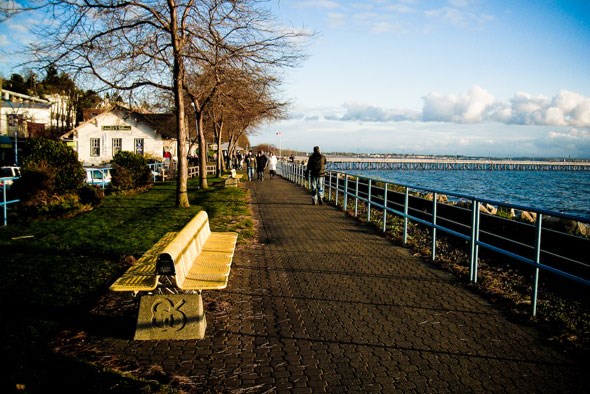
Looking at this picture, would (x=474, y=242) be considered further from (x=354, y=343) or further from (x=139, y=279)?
(x=139, y=279)

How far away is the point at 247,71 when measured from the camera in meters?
15.6

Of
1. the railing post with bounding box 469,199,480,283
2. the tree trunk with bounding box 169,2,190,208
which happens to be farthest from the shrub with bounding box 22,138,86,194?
the railing post with bounding box 469,199,480,283

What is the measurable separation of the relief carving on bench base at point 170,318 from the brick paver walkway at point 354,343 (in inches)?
4.8

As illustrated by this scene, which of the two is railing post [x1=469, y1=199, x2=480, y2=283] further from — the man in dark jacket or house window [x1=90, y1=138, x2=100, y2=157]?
house window [x1=90, y1=138, x2=100, y2=157]

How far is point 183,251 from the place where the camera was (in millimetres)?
5391

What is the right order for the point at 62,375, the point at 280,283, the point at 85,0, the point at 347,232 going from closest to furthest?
the point at 62,375 → the point at 280,283 → the point at 347,232 → the point at 85,0

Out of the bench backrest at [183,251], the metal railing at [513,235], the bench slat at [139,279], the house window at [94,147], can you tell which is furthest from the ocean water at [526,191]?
the house window at [94,147]

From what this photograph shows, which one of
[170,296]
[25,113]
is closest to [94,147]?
[25,113]

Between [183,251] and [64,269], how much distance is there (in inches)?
126

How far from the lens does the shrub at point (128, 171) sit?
20.9m

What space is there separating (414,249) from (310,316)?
449 cm

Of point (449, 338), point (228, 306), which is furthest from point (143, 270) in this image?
point (449, 338)

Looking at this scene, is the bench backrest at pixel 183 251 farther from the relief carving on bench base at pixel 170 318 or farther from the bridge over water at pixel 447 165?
the bridge over water at pixel 447 165

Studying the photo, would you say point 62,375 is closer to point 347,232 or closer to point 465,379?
point 465,379
